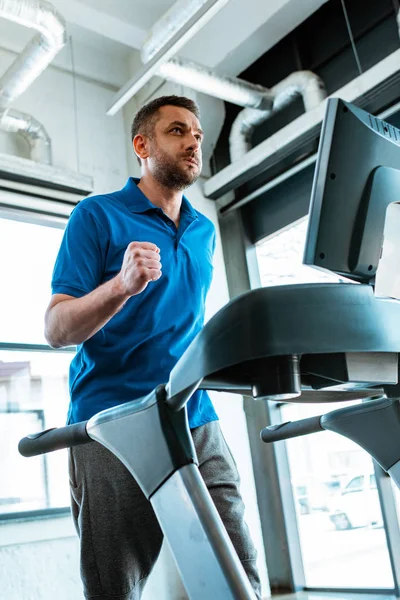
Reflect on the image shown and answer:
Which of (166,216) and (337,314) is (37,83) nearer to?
(166,216)

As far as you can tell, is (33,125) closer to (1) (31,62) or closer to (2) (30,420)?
(1) (31,62)

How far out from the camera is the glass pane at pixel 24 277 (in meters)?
3.21

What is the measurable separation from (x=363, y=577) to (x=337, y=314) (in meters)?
2.92

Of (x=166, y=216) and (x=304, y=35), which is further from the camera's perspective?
(x=304, y=35)

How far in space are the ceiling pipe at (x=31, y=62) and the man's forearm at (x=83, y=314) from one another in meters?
1.95

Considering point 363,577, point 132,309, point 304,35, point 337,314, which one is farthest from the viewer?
point 304,35

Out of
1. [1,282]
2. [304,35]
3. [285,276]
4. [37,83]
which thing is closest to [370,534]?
[285,276]

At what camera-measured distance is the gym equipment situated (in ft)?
2.19

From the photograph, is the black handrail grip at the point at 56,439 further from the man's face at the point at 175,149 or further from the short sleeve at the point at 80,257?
the man's face at the point at 175,149

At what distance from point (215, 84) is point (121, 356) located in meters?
2.42

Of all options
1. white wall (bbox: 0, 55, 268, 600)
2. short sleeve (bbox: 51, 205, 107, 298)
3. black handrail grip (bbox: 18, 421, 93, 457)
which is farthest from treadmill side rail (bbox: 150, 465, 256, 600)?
white wall (bbox: 0, 55, 268, 600)

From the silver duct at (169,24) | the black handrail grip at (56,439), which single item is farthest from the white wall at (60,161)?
the black handrail grip at (56,439)

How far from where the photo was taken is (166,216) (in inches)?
62.6

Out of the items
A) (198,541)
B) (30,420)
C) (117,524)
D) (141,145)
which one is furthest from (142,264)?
(30,420)
